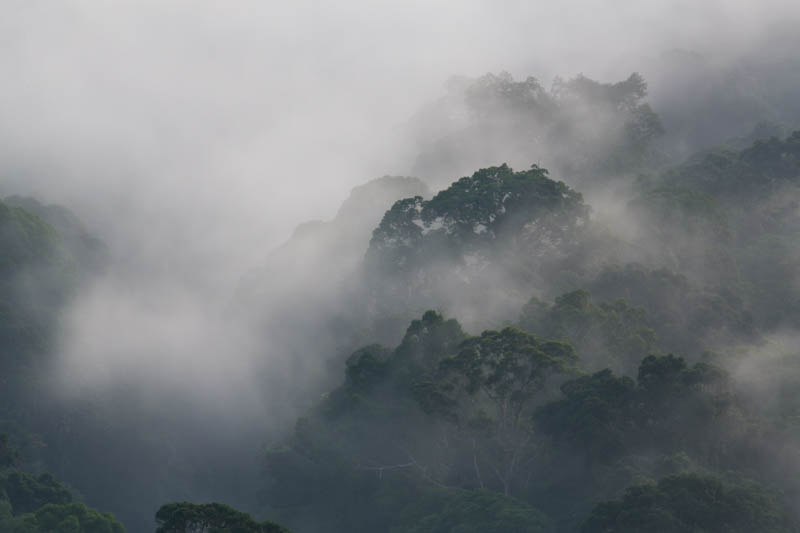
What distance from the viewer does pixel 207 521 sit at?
23031mm

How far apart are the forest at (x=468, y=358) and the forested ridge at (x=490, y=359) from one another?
0.11 m

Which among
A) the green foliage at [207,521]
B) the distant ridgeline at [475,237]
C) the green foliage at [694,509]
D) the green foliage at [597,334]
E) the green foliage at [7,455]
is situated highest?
the distant ridgeline at [475,237]

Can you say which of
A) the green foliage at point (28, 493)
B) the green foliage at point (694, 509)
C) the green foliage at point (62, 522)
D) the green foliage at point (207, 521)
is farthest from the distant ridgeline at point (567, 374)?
the green foliage at point (62, 522)

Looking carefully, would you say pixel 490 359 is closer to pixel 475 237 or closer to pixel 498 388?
pixel 498 388

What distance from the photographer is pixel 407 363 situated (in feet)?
120

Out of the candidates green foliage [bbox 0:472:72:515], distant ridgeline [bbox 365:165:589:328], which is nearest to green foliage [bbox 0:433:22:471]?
green foliage [bbox 0:472:72:515]

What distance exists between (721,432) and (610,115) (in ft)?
126

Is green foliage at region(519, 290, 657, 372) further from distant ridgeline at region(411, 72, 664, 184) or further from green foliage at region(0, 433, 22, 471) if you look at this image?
distant ridgeline at region(411, 72, 664, 184)

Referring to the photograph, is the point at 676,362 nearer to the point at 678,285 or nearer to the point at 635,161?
the point at 678,285

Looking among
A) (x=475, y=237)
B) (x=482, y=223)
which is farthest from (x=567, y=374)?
(x=482, y=223)

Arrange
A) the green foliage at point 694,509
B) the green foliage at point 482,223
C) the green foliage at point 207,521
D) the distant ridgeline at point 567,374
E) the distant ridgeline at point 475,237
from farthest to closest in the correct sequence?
the green foliage at point 482,223
the distant ridgeline at point 475,237
the distant ridgeline at point 567,374
the green foliage at point 694,509
the green foliage at point 207,521

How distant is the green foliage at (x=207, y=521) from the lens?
22.7 m

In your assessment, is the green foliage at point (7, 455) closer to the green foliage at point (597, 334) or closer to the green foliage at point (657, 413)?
the green foliage at point (657, 413)

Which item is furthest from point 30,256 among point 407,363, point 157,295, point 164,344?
point 407,363
